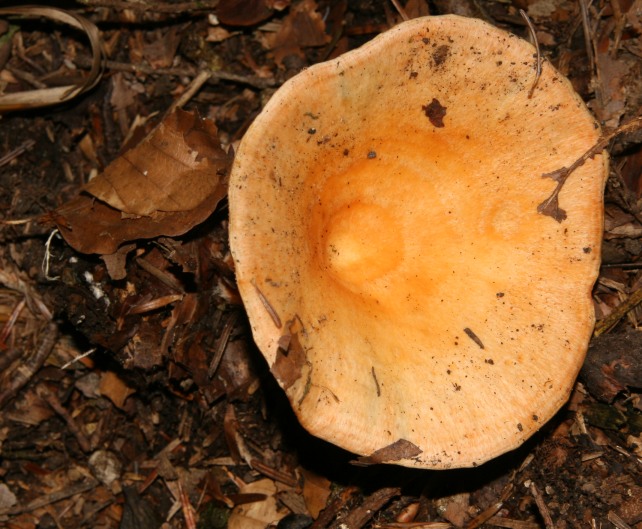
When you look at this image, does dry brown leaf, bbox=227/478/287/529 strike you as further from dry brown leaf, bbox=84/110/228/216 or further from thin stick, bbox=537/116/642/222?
thin stick, bbox=537/116/642/222

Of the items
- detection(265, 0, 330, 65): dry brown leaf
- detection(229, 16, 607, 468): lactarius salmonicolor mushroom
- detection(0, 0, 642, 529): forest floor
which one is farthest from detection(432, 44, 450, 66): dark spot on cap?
detection(265, 0, 330, 65): dry brown leaf

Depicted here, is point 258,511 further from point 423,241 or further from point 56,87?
point 56,87

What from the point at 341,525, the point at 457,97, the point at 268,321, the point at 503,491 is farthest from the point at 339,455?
the point at 457,97

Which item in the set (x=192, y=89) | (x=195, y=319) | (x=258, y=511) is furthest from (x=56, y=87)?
(x=258, y=511)

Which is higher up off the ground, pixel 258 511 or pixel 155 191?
pixel 155 191

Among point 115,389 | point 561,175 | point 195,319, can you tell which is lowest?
point 115,389

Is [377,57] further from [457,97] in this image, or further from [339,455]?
[339,455]

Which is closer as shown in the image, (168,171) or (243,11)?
(168,171)

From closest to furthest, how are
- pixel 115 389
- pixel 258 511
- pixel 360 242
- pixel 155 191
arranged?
pixel 360 242 → pixel 155 191 → pixel 258 511 → pixel 115 389
